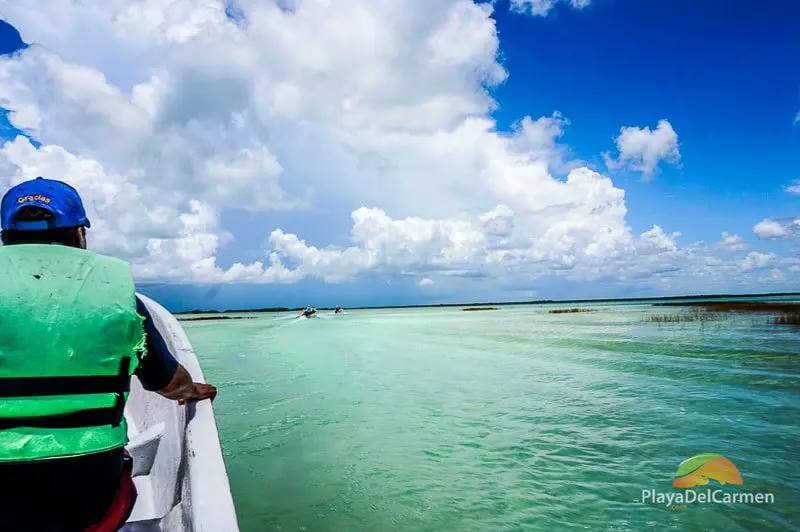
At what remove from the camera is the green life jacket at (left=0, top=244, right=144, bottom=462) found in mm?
1727

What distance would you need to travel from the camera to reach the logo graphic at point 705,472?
20.9 feet

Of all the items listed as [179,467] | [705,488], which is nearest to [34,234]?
[179,467]

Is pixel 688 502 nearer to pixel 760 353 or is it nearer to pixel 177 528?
pixel 177 528

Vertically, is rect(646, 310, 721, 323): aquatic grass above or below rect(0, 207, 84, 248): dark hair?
below

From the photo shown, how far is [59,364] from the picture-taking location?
1800 mm

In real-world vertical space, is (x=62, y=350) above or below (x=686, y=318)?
above

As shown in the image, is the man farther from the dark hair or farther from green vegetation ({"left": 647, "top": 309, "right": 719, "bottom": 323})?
green vegetation ({"left": 647, "top": 309, "right": 719, "bottom": 323})

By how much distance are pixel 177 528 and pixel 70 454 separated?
6.00ft

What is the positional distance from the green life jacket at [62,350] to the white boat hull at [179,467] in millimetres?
839

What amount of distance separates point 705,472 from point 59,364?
8.19m

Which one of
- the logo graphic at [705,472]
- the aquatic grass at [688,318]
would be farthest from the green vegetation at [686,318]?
the logo graphic at [705,472]

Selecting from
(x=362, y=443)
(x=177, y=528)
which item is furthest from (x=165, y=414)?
(x=362, y=443)

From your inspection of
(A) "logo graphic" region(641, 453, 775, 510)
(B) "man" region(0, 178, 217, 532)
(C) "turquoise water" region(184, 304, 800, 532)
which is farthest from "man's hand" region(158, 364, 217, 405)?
(A) "logo graphic" region(641, 453, 775, 510)

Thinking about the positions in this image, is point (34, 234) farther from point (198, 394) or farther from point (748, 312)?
point (748, 312)
